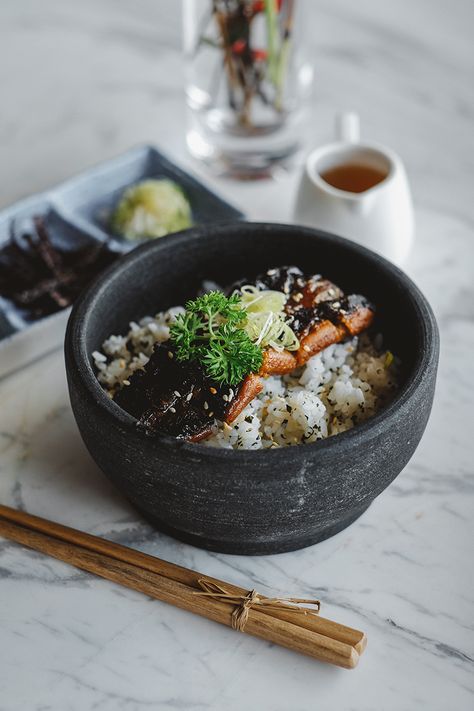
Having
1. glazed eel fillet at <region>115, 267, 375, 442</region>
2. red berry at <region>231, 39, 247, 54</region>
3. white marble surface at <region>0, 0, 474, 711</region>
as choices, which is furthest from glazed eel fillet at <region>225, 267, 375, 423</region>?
red berry at <region>231, 39, 247, 54</region>

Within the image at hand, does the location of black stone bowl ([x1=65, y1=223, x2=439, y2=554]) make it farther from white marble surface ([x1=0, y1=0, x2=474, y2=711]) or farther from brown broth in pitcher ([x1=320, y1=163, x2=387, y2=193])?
brown broth in pitcher ([x1=320, y1=163, x2=387, y2=193])

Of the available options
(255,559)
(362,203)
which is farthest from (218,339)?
(362,203)

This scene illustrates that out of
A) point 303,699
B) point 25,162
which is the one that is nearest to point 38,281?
point 25,162

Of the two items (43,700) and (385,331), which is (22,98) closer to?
(385,331)

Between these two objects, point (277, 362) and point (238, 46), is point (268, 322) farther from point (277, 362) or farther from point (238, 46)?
point (238, 46)

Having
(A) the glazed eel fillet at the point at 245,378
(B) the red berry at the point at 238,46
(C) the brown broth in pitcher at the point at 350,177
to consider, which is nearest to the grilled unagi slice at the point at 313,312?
(A) the glazed eel fillet at the point at 245,378
